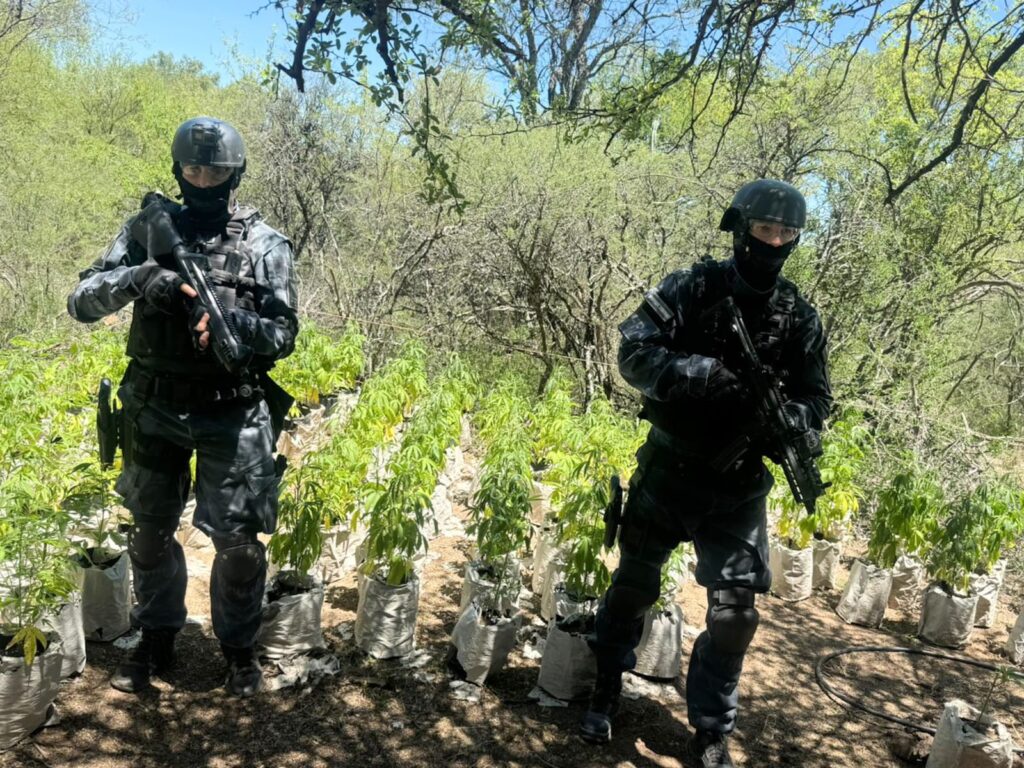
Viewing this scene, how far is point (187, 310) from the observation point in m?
2.87

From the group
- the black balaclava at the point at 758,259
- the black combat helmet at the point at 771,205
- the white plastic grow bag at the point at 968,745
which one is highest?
the black combat helmet at the point at 771,205

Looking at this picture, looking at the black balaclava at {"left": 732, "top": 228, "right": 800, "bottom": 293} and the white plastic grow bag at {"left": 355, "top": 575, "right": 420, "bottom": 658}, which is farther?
the white plastic grow bag at {"left": 355, "top": 575, "right": 420, "bottom": 658}

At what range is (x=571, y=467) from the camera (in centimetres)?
498

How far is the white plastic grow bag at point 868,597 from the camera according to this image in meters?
4.90

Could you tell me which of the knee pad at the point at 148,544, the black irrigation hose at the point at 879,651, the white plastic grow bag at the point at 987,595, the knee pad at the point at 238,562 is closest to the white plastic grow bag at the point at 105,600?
the knee pad at the point at 148,544

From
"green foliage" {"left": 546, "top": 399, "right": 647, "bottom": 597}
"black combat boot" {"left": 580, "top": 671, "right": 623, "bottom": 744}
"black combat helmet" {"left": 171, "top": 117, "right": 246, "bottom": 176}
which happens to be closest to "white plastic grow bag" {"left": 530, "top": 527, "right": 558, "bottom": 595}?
"green foliage" {"left": 546, "top": 399, "right": 647, "bottom": 597}

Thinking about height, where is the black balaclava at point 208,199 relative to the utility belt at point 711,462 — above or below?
above

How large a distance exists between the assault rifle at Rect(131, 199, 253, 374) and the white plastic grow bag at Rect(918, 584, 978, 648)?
13.6 feet

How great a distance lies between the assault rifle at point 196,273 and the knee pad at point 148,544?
779 millimetres

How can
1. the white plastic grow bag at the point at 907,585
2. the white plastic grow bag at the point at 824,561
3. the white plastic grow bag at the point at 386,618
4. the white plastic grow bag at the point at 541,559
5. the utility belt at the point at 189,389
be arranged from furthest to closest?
the white plastic grow bag at the point at 824,561
the white plastic grow bag at the point at 907,585
the white plastic grow bag at the point at 541,559
the white plastic grow bag at the point at 386,618
the utility belt at the point at 189,389

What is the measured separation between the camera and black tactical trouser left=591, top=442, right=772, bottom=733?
2967mm

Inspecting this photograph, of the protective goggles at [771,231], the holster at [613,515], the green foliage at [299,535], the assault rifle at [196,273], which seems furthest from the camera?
the green foliage at [299,535]

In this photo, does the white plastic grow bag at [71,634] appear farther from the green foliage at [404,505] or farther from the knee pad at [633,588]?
the knee pad at [633,588]

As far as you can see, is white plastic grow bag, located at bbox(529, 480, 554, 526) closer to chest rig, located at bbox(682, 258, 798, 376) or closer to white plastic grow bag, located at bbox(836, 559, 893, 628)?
white plastic grow bag, located at bbox(836, 559, 893, 628)
